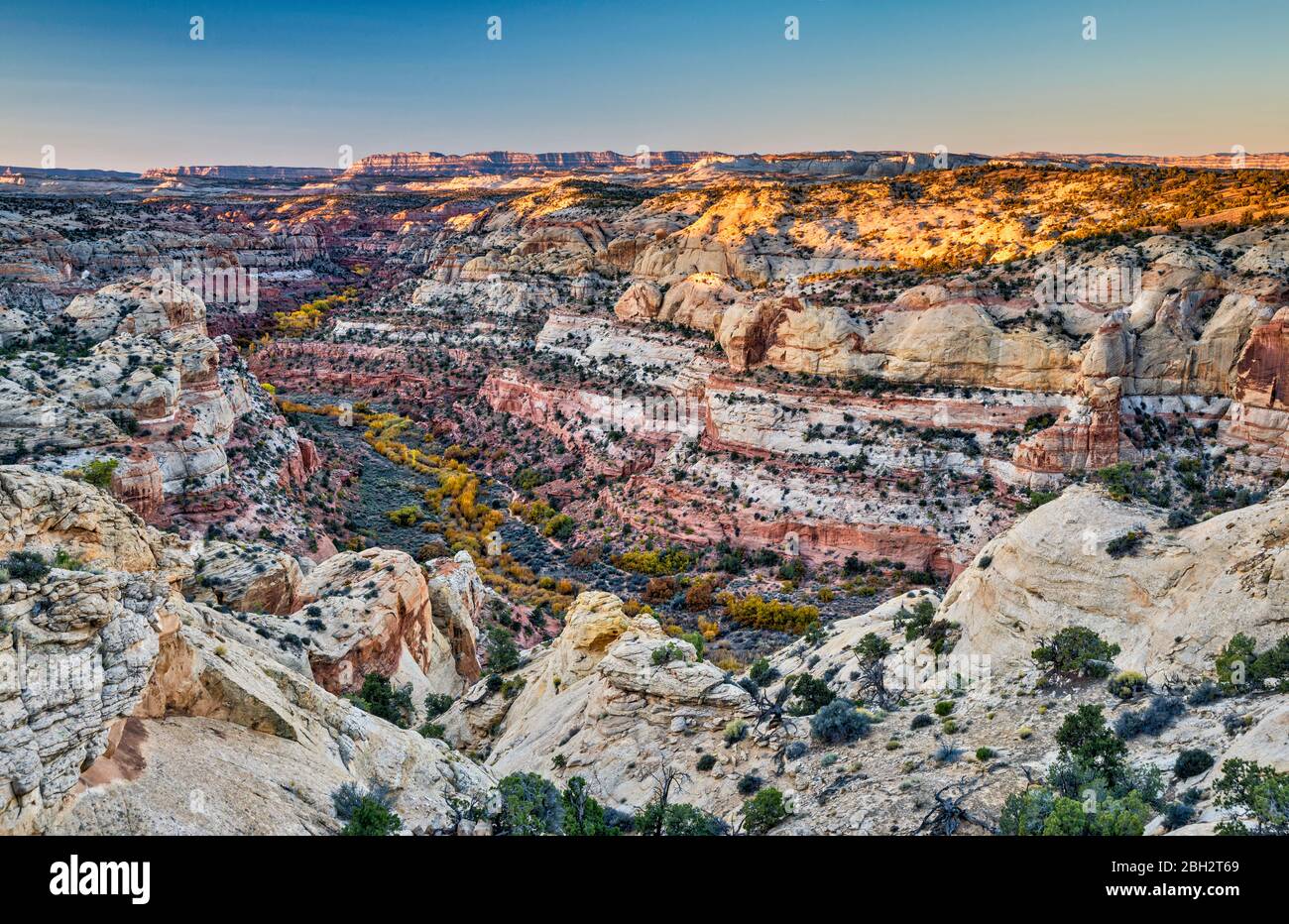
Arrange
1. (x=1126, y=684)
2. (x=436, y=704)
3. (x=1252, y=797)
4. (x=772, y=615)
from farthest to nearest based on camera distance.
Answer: (x=772, y=615)
(x=436, y=704)
(x=1126, y=684)
(x=1252, y=797)

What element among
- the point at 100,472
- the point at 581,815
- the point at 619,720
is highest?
the point at 100,472

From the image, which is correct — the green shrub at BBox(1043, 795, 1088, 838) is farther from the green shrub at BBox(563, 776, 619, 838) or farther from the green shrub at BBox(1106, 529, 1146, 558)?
the green shrub at BBox(1106, 529, 1146, 558)

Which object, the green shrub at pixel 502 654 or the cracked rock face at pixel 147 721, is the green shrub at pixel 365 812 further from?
the green shrub at pixel 502 654

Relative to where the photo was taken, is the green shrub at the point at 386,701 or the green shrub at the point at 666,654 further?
the green shrub at the point at 386,701

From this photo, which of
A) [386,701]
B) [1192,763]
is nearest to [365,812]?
[386,701]

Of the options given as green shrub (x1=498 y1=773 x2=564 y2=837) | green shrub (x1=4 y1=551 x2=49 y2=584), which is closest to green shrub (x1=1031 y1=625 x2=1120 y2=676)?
green shrub (x1=498 y1=773 x2=564 y2=837)

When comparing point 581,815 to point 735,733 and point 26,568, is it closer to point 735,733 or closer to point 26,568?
point 735,733

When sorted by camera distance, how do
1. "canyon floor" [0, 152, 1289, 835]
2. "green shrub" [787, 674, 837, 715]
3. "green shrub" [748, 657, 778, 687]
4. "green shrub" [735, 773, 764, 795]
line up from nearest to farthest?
1. "canyon floor" [0, 152, 1289, 835]
2. "green shrub" [735, 773, 764, 795]
3. "green shrub" [787, 674, 837, 715]
4. "green shrub" [748, 657, 778, 687]

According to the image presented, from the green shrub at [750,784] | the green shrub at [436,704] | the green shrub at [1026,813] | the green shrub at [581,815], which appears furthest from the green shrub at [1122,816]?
the green shrub at [436,704]

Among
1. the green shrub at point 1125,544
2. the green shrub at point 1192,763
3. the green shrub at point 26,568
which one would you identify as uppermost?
the green shrub at point 26,568
